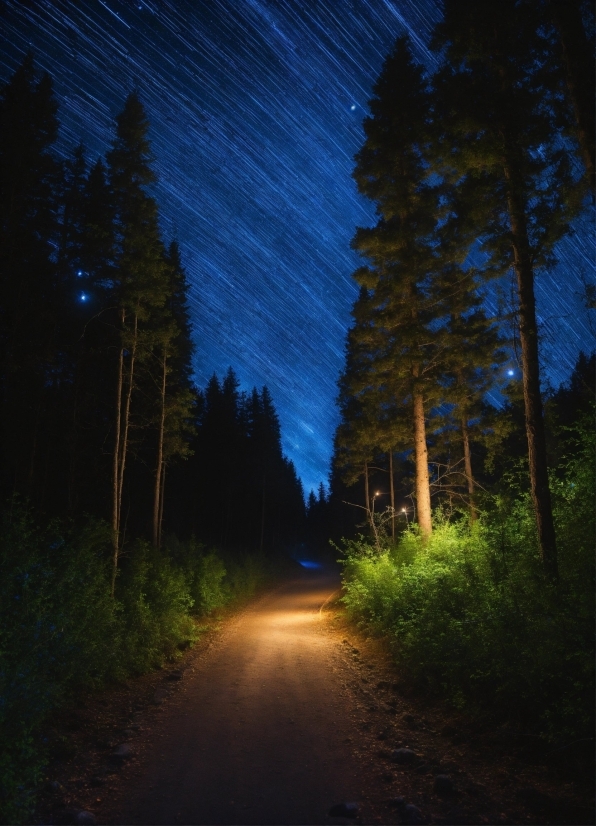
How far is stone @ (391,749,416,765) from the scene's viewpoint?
624cm

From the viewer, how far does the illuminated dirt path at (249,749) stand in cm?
505

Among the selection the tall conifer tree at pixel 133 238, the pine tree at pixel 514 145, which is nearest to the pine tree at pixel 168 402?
the tall conifer tree at pixel 133 238

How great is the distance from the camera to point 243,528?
69.1 meters

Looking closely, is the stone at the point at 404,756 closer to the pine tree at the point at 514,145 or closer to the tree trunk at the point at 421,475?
the pine tree at the point at 514,145

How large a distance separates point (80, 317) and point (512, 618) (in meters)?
22.1

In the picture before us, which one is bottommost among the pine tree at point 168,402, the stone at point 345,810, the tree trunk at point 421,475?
the stone at point 345,810

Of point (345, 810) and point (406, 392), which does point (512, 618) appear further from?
point (406, 392)

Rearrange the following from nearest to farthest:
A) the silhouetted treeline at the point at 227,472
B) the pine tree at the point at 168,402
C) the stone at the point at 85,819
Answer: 1. the stone at the point at 85,819
2. the pine tree at the point at 168,402
3. the silhouetted treeline at the point at 227,472

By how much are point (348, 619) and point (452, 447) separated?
36.7ft

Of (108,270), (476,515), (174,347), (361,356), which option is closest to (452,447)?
(476,515)

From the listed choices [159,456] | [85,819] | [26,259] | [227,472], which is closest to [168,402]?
[159,456]

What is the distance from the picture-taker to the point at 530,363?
9.33 m

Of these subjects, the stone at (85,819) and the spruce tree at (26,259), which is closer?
the stone at (85,819)

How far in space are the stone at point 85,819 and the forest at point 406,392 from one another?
561 millimetres
